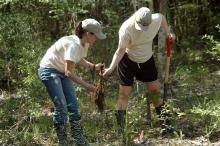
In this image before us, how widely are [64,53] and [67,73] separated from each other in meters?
0.25

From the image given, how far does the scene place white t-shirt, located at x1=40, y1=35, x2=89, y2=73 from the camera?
4789 millimetres

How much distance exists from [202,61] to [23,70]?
4999mm

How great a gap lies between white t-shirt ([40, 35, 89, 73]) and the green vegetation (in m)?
0.96

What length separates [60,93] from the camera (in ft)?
16.4

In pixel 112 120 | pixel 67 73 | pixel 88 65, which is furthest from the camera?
pixel 112 120

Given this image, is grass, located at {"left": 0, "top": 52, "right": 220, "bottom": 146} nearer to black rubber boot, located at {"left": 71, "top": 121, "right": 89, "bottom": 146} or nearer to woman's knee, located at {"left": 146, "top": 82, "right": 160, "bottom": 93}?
woman's knee, located at {"left": 146, "top": 82, "right": 160, "bottom": 93}

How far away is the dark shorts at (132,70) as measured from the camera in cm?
574

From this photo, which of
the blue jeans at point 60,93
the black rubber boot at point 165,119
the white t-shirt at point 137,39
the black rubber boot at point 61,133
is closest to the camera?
the blue jeans at point 60,93

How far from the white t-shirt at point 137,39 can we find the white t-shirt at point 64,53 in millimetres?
606

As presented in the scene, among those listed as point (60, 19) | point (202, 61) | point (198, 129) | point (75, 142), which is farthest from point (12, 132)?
point (202, 61)

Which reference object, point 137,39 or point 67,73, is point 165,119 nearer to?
point 137,39

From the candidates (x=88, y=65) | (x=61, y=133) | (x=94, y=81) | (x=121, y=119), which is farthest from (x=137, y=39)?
(x=94, y=81)

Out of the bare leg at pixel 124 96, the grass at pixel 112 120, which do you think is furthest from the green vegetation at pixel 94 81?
the bare leg at pixel 124 96

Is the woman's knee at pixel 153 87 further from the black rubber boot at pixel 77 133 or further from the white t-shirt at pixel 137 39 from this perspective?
the black rubber boot at pixel 77 133
